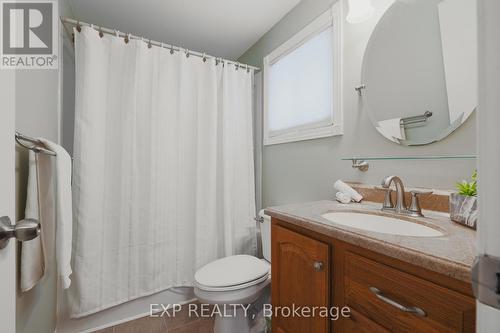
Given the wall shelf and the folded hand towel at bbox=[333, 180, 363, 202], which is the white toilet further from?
the wall shelf

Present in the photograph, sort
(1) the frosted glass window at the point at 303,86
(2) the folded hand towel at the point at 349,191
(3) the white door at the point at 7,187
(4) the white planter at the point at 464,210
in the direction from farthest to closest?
(1) the frosted glass window at the point at 303,86, (2) the folded hand towel at the point at 349,191, (4) the white planter at the point at 464,210, (3) the white door at the point at 7,187

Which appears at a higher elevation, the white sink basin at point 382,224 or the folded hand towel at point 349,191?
the folded hand towel at point 349,191

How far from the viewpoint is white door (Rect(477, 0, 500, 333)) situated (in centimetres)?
23

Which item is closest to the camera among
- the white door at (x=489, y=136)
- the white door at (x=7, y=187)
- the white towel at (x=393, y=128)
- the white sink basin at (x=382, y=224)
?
the white door at (x=489, y=136)

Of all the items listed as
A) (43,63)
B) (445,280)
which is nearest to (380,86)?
(445,280)

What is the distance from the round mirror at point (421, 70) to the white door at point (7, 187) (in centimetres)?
133

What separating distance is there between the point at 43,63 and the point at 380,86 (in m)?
1.78

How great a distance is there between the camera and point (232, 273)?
1.28 m

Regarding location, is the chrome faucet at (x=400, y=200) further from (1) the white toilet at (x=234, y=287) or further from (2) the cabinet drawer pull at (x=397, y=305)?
(1) the white toilet at (x=234, y=287)

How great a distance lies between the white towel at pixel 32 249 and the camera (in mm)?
772

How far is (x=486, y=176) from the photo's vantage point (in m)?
0.25

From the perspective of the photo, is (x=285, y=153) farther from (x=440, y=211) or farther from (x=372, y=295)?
(x=372, y=295)

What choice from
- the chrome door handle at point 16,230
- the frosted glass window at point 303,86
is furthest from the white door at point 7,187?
the frosted glass window at point 303,86

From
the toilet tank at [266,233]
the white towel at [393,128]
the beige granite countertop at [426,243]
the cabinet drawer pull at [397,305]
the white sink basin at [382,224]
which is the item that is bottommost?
the toilet tank at [266,233]
